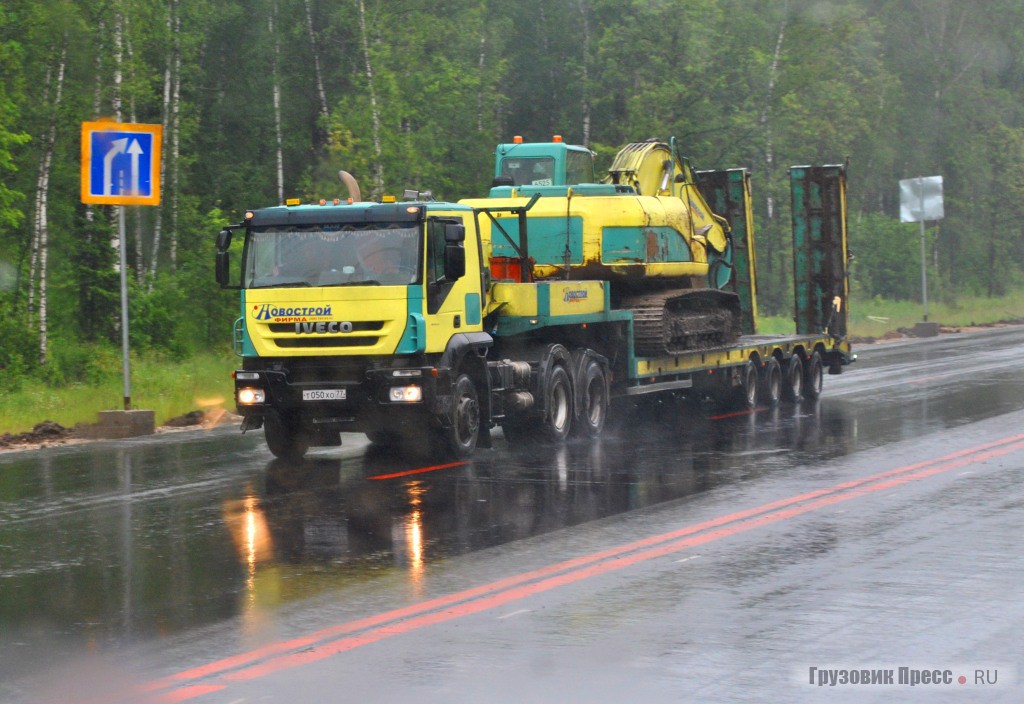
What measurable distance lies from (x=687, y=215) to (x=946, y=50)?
5588cm

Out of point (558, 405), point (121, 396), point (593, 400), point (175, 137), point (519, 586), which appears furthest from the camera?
point (175, 137)

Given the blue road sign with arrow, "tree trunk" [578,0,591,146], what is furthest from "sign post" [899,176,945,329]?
the blue road sign with arrow

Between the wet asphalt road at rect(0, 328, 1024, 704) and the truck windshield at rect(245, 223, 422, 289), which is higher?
the truck windshield at rect(245, 223, 422, 289)

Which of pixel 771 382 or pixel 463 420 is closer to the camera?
pixel 463 420

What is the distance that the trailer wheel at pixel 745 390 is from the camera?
72.2ft

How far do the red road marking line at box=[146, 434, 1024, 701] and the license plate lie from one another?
199 inches

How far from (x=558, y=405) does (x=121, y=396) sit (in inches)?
300

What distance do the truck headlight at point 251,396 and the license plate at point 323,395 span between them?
0.49m

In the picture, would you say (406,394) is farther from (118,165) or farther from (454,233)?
(118,165)

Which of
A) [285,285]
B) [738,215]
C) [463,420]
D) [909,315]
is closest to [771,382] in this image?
[738,215]

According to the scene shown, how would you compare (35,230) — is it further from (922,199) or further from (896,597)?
(896,597)

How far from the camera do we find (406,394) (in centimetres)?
1554

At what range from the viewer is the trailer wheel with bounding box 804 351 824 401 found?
2352 cm

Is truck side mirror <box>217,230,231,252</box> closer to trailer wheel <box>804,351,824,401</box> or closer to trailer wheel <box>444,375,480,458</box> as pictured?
trailer wheel <box>444,375,480,458</box>
